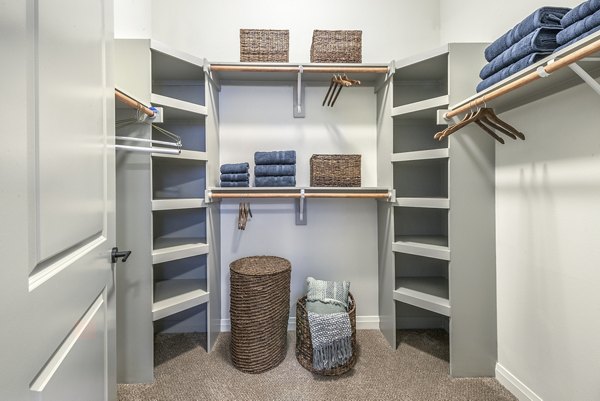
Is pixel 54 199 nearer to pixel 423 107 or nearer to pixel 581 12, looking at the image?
pixel 581 12

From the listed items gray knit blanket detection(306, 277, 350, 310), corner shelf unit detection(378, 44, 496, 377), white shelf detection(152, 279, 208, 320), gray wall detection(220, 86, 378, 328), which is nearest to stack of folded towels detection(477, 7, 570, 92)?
corner shelf unit detection(378, 44, 496, 377)

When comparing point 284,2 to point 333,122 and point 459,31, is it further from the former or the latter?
A: point 459,31

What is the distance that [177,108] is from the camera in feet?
5.48

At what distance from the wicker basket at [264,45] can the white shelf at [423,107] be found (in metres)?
0.87

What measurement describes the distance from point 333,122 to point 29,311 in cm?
200

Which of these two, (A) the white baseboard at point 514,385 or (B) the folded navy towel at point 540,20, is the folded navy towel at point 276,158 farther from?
(A) the white baseboard at point 514,385

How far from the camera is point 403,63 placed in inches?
70.0

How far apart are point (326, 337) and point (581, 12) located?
1.77 m

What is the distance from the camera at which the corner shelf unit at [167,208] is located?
59.7 inches

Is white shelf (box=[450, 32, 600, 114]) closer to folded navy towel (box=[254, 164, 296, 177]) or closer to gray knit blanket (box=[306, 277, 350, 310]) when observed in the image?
folded navy towel (box=[254, 164, 296, 177])

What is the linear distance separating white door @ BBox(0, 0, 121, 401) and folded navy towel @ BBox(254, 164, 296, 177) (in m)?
1.02

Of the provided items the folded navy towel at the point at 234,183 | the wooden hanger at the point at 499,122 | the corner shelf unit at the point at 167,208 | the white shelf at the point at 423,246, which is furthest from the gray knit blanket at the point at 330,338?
the wooden hanger at the point at 499,122

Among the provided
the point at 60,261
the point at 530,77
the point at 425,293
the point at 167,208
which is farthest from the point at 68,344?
the point at 425,293

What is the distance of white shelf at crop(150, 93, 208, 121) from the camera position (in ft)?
5.20
